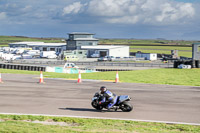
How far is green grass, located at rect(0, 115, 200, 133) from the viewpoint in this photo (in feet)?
36.9

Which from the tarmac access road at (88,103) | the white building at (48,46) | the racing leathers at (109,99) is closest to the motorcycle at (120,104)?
the racing leathers at (109,99)

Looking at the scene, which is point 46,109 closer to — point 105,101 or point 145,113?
point 105,101

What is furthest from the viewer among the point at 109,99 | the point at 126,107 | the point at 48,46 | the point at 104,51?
the point at 48,46

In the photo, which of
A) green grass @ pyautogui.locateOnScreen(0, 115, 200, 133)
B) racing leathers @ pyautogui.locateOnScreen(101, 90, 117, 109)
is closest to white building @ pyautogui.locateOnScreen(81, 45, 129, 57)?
racing leathers @ pyautogui.locateOnScreen(101, 90, 117, 109)

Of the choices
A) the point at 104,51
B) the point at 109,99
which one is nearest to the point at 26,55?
the point at 104,51

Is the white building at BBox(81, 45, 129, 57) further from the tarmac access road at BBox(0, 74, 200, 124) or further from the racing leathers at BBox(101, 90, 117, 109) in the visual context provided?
the racing leathers at BBox(101, 90, 117, 109)

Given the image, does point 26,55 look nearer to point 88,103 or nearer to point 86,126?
point 88,103

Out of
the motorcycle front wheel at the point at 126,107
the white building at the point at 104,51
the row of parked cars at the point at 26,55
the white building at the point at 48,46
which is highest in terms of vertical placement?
the white building at the point at 48,46

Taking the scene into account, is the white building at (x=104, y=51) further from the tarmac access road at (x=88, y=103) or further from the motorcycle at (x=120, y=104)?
the motorcycle at (x=120, y=104)

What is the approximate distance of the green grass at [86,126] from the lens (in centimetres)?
1126

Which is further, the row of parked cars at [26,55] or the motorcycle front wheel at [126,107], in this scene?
the row of parked cars at [26,55]

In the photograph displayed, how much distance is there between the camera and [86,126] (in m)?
12.2

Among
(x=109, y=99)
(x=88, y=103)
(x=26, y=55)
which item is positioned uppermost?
(x=26, y=55)

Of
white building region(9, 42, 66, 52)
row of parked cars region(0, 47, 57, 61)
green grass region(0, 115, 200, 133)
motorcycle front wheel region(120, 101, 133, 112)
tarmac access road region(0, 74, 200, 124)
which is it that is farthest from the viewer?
white building region(9, 42, 66, 52)
